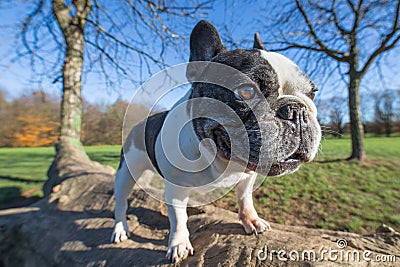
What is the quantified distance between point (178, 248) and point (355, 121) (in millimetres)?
4595

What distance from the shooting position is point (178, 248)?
95cm

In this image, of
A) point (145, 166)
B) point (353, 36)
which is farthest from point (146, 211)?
point (353, 36)

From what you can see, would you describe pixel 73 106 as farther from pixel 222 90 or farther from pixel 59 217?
pixel 222 90

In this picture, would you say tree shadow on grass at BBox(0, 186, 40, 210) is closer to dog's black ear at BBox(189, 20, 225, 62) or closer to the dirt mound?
the dirt mound

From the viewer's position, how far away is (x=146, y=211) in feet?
→ 5.38

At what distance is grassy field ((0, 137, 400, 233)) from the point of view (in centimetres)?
235

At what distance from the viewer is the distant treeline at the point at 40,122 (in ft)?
11.6

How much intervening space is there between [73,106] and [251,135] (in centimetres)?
391

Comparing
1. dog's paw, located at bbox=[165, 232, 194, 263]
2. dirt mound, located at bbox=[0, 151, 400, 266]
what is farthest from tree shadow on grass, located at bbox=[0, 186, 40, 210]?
dog's paw, located at bbox=[165, 232, 194, 263]

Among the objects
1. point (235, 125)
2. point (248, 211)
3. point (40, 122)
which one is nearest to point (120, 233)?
point (248, 211)

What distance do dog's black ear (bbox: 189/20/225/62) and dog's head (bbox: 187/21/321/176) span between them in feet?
0.44

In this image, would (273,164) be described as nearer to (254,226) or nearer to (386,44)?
(254,226)

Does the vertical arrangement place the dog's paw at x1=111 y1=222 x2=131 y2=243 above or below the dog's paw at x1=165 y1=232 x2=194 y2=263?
below

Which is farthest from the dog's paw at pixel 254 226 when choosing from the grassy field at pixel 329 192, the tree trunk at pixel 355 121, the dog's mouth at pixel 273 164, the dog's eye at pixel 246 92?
the tree trunk at pixel 355 121
